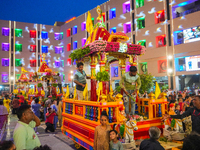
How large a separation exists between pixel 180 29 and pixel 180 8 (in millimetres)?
3994

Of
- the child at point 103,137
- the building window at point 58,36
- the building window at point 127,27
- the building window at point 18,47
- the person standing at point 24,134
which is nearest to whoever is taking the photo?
the person standing at point 24,134

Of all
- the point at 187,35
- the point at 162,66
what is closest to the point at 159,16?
the point at 187,35

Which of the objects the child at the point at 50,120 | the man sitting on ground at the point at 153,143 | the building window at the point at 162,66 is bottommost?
the child at the point at 50,120

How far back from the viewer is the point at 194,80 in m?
22.3

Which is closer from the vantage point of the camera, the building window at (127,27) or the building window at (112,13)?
the building window at (127,27)

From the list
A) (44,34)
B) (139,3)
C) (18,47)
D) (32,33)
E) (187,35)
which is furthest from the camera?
(44,34)

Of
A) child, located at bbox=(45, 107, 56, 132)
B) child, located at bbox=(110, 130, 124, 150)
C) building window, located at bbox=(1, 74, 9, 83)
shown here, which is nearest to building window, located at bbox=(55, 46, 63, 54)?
building window, located at bbox=(1, 74, 9, 83)

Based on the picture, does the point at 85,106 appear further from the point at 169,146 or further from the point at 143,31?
the point at 143,31

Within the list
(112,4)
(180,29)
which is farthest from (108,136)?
(112,4)

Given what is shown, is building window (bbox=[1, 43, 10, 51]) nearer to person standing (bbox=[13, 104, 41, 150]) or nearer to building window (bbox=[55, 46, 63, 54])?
building window (bbox=[55, 46, 63, 54])

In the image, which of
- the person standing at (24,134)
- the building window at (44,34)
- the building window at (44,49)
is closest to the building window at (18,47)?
the building window at (44,49)

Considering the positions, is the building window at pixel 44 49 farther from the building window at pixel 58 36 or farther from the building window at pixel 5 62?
the building window at pixel 5 62

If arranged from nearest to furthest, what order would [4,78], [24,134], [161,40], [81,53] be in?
[24,134]
[81,53]
[161,40]
[4,78]

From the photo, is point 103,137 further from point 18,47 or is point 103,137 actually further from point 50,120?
point 18,47
